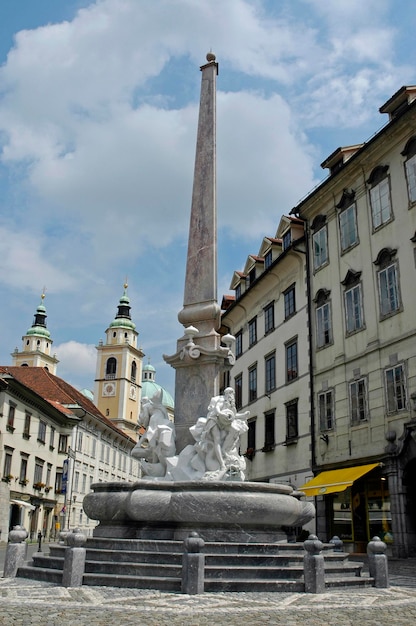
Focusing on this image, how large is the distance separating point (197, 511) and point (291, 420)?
18.1 m

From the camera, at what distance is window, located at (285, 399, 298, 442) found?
27016mm

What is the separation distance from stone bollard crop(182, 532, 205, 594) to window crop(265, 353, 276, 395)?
2200 cm

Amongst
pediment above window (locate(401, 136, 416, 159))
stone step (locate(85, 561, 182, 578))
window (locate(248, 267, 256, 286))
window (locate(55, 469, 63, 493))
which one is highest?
window (locate(248, 267, 256, 286))

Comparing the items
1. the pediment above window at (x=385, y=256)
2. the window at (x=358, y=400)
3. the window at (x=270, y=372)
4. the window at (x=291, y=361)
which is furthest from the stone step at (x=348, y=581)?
the window at (x=270, y=372)

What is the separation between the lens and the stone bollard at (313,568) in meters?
8.48

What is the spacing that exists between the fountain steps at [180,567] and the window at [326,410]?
1413cm

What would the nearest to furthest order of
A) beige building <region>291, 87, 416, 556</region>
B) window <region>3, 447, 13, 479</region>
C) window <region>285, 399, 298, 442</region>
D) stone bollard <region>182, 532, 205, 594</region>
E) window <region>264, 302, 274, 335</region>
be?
1. stone bollard <region>182, 532, 205, 594</region>
2. beige building <region>291, 87, 416, 556</region>
3. window <region>285, 399, 298, 442</region>
4. window <region>264, 302, 274, 335</region>
5. window <region>3, 447, 13, 479</region>

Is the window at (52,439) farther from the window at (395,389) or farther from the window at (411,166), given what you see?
the window at (411,166)

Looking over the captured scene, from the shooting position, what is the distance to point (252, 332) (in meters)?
34.1

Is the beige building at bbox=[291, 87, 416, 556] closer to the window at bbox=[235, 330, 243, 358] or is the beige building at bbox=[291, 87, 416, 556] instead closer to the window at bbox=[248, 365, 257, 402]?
the window at bbox=[248, 365, 257, 402]

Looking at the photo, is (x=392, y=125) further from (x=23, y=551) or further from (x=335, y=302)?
(x=23, y=551)

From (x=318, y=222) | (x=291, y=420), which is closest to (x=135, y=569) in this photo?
(x=291, y=420)

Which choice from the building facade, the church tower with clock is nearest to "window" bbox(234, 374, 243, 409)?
the building facade

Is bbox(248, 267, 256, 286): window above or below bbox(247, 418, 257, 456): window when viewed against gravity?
above
